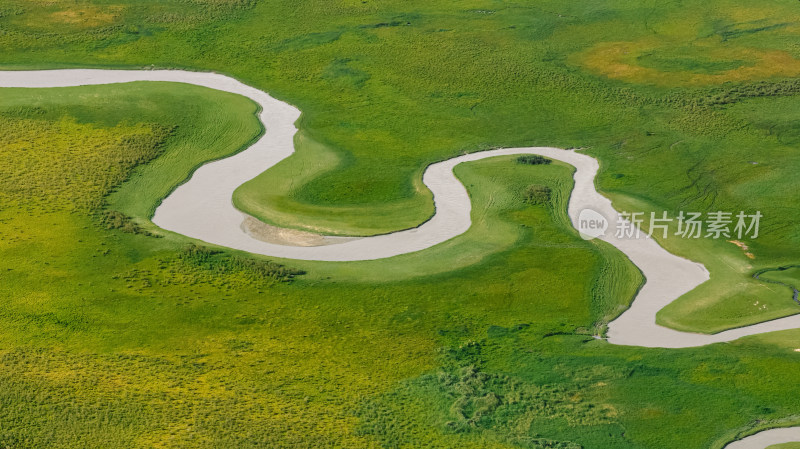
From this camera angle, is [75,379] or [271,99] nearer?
[75,379]

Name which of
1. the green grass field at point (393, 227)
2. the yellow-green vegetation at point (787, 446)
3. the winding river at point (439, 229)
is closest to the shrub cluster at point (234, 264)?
the green grass field at point (393, 227)

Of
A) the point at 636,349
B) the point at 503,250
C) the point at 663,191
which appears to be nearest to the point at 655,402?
the point at 636,349

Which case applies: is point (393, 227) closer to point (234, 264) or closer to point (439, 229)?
point (439, 229)

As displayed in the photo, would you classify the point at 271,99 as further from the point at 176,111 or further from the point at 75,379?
the point at 75,379

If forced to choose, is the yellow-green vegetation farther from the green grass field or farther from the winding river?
the green grass field

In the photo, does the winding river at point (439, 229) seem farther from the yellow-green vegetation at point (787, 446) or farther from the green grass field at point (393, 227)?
the green grass field at point (393, 227)

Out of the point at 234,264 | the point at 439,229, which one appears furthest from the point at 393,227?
the point at 234,264
